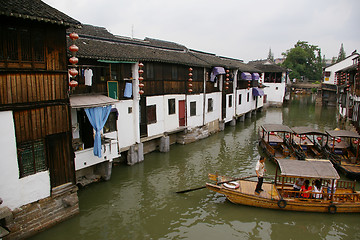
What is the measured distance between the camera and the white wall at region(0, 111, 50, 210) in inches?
336

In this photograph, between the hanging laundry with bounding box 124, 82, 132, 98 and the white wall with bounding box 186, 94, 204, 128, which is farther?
the white wall with bounding box 186, 94, 204, 128

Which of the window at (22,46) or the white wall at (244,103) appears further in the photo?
the white wall at (244,103)

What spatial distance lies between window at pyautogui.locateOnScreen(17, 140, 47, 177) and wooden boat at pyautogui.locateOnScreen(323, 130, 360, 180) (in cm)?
1585

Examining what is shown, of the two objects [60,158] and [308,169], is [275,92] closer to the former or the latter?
[308,169]

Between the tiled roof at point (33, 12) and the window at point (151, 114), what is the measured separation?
30.1 ft

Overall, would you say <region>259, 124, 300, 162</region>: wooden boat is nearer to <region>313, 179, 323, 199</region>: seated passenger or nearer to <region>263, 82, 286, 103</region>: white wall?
<region>313, 179, 323, 199</region>: seated passenger

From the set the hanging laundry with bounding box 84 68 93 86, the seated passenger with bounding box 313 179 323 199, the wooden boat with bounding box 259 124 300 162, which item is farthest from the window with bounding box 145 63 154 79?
the seated passenger with bounding box 313 179 323 199

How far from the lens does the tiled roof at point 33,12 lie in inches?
319

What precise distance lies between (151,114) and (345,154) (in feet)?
45.3

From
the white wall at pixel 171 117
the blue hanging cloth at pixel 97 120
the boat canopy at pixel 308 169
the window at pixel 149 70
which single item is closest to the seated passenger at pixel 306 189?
the boat canopy at pixel 308 169

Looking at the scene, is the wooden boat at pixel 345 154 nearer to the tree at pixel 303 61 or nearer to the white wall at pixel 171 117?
the white wall at pixel 171 117

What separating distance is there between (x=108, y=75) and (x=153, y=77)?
4168 mm

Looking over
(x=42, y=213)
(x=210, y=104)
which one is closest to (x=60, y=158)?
(x=42, y=213)

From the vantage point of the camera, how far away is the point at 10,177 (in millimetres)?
8758
